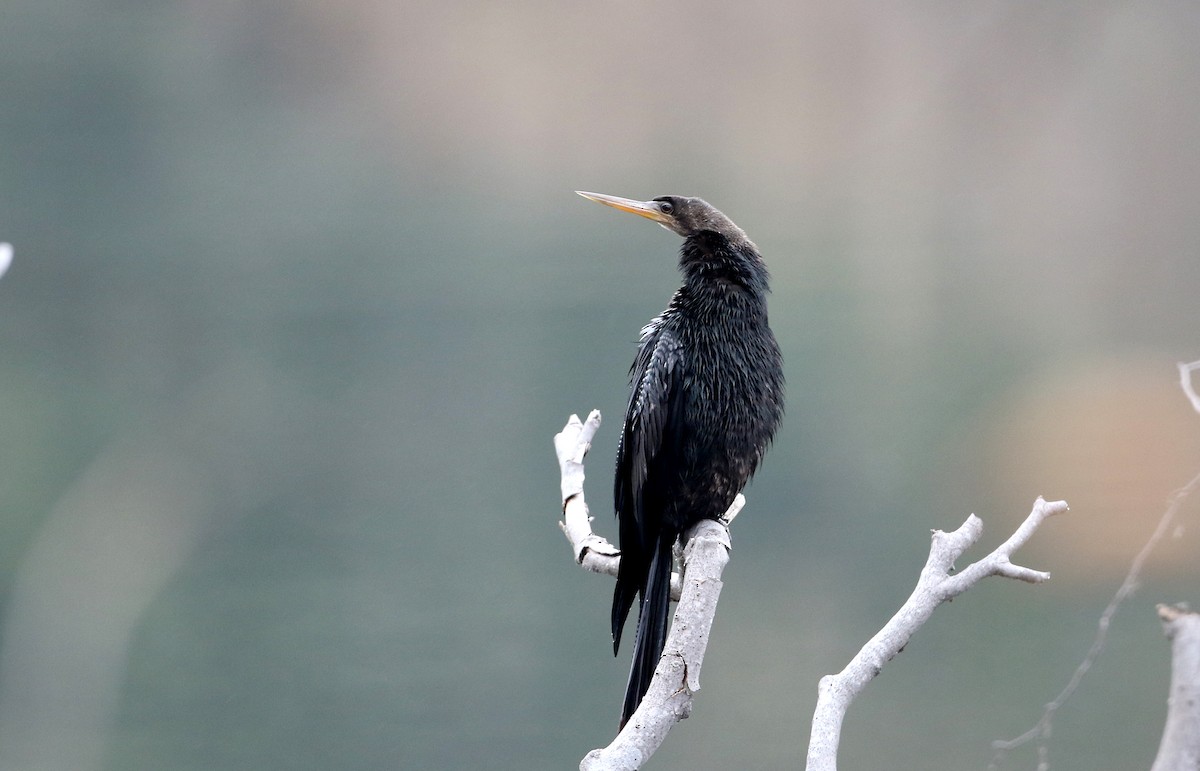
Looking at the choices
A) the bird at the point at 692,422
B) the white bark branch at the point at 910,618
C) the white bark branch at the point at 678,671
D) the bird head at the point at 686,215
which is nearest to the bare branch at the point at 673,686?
the white bark branch at the point at 678,671

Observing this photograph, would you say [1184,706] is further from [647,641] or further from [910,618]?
[647,641]

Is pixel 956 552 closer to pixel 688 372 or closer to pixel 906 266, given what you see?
pixel 688 372

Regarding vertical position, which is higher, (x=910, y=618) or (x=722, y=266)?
(x=722, y=266)

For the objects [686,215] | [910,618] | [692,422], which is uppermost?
[686,215]

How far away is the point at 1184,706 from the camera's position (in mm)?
801

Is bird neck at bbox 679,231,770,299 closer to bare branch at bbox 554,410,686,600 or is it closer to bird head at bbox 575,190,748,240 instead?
bird head at bbox 575,190,748,240

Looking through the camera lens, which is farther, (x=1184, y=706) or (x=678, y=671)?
(x=678, y=671)

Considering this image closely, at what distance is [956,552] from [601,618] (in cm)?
257

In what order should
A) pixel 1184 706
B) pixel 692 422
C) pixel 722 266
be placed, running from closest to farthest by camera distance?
pixel 1184 706
pixel 692 422
pixel 722 266

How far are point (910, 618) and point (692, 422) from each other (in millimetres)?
556

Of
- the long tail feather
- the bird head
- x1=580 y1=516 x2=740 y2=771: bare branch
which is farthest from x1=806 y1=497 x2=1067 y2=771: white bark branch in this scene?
the bird head

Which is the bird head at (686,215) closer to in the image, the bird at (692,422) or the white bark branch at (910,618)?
the bird at (692,422)

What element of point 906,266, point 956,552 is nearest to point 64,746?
point 956,552

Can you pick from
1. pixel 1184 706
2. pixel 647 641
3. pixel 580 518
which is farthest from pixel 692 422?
pixel 1184 706
